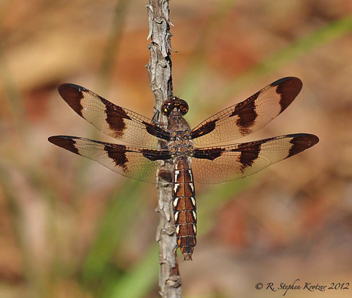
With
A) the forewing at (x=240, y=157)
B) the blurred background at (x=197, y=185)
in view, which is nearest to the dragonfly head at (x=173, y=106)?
the forewing at (x=240, y=157)

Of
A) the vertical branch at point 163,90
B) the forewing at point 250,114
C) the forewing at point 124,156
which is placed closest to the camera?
the vertical branch at point 163,90

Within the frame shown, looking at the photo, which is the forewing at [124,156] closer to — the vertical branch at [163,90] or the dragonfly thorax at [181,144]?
the dragonfly thorax at [181,144]

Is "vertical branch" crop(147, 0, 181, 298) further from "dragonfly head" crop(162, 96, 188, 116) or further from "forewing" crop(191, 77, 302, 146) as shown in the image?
"forewing" crop(191, 77, 302, 146)

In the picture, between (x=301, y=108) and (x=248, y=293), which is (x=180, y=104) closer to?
(x=248, y=293)

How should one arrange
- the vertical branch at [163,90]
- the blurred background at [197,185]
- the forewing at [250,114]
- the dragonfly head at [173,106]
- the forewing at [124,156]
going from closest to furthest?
the vertical branch at [163,90], the dragonfly head at [173,106], the forewing at [124,156], the forewing at [250,114], the blurred background at [197,185]

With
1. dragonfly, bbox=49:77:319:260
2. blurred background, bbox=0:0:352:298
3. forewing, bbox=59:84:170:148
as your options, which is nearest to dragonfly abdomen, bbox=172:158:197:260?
dragonfly, bbox=49:77:319:260

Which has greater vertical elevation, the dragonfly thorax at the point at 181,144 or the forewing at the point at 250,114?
the forewing at the point at 250,114

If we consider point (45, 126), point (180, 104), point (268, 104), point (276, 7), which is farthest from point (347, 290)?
point (276, 7)

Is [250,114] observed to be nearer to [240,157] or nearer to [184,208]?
[240,157]
